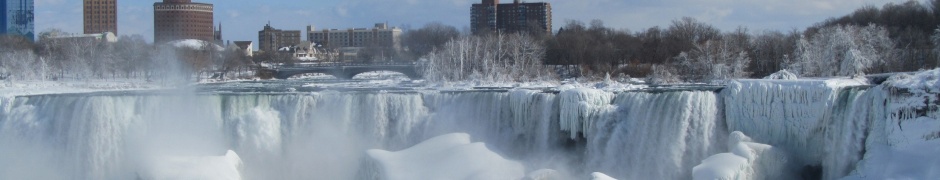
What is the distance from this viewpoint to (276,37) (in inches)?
6516

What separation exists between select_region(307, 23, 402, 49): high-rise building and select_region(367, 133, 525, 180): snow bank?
107m

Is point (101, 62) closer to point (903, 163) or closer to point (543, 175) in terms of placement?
point (543, 175)

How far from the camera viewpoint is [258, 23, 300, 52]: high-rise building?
16050 cm

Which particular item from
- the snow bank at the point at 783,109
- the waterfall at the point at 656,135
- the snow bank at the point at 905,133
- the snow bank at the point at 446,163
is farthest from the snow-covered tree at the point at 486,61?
the snow bank at the point at 905,133

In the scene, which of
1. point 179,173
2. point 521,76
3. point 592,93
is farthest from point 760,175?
point 521,76

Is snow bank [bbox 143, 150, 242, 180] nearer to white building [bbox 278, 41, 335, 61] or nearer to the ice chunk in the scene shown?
the ice chunk

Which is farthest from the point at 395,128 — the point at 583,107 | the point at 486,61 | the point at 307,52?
the point at 307,52

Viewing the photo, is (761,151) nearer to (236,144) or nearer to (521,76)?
(236,144)

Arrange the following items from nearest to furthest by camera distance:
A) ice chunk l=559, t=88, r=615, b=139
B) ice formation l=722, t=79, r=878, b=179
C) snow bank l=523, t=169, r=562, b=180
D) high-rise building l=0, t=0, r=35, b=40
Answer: ice formation l=722, t=79, r=878, b=179
snow bank l=523, t=169, r=562, b=180
ice chunk l=559, t=88, r=615, b=139
high-rise building l=0, t=0, r=35, b=40

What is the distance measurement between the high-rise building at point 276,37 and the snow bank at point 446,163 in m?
137

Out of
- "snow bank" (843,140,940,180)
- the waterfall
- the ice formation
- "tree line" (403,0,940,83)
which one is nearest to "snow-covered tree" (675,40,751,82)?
"tree line" (403,0,940,83)

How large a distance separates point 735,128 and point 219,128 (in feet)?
47.5

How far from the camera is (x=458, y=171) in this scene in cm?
2309

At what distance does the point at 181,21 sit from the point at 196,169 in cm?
10708
